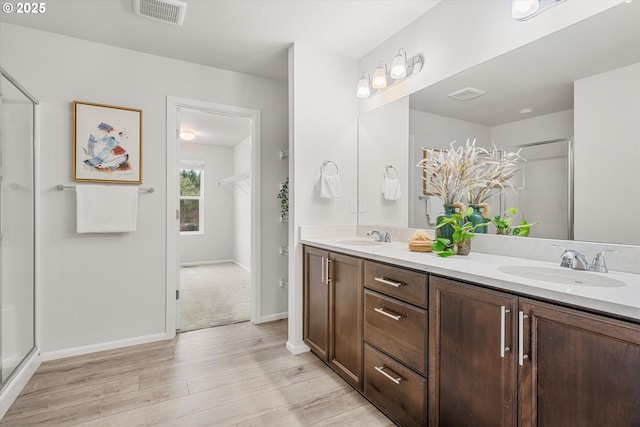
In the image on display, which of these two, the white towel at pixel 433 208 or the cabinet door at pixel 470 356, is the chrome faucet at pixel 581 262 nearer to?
the cabinet door at pixel 470 356

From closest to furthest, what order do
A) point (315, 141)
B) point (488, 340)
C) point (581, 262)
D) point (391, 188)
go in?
point (488, 340) < point (581, 262) < point (391, 188) < point (315, 141)

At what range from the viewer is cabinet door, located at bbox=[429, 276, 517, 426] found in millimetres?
1096

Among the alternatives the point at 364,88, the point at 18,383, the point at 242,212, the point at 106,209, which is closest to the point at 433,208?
the point at 364,88

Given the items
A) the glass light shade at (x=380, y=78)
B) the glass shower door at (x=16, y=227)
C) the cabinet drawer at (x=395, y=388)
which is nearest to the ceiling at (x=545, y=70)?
the glass light shade at (x=380, y=78)

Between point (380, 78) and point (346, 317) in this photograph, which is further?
point (380, 78)

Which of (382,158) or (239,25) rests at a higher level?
(239,25)

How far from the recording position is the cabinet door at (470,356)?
43.1 inches

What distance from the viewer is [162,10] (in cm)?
210

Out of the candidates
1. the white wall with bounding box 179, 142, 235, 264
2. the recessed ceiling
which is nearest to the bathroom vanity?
the recessed ceiling

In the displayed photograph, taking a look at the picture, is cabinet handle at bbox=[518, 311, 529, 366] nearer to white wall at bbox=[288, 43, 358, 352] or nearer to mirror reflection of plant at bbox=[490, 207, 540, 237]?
mirror reflection of plant at bbox=[490, 207, 540, 237]

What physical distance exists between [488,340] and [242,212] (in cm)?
562

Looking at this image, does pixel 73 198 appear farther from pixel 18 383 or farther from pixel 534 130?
pixel 534 130

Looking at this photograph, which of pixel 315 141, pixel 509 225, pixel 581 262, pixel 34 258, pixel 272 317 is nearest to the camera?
pixel 581 262

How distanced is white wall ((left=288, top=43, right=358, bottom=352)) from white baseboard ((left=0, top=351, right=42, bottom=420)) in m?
1.71
